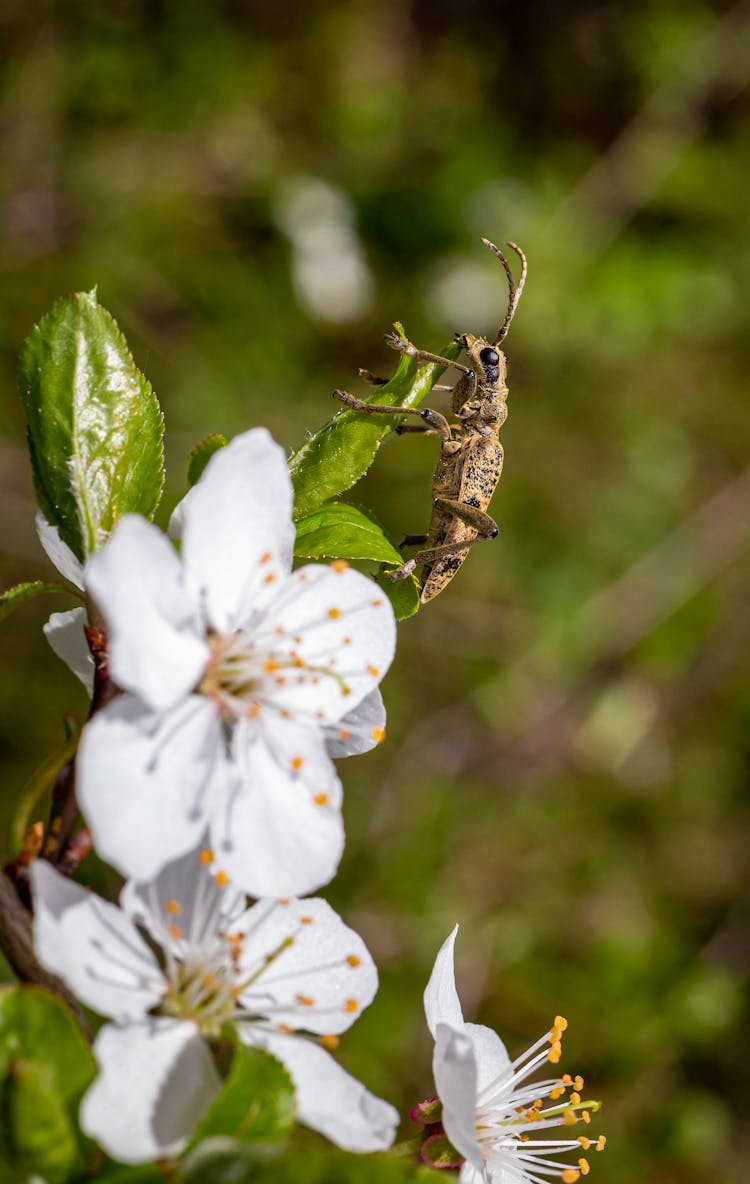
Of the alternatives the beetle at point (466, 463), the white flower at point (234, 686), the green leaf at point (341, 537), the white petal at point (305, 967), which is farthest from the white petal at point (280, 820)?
the beetle at point (466, 463)

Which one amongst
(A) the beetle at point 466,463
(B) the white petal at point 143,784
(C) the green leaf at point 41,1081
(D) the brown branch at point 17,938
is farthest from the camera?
(A) the beetle at point 466,463

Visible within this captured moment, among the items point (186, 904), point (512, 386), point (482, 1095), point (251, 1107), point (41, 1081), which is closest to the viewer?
point (41, 1081)

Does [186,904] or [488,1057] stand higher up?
[186,904]

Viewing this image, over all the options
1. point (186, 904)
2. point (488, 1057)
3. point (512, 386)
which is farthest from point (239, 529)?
point (512, 386)

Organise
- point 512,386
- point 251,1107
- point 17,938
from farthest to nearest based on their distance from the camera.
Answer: point 512,386
point 17,938
point 251,1107

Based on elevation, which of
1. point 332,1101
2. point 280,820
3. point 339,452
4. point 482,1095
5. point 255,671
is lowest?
point 482,1095

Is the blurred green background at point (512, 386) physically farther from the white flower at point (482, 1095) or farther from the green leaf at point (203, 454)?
the green leaf at point (203, 454)

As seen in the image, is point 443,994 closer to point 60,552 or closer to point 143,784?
point 143,784
